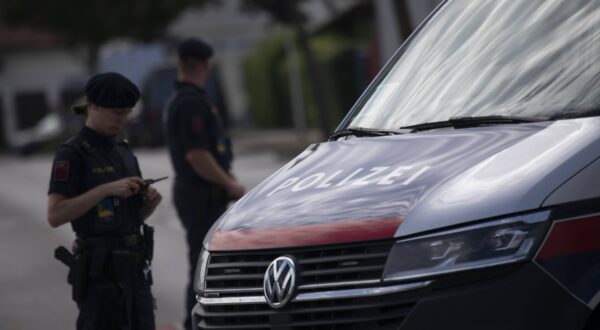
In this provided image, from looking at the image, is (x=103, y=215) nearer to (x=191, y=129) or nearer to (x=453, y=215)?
(x=191, y=129)

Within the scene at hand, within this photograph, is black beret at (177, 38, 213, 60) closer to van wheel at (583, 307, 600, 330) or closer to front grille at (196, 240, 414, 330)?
front grille at (196, 240, 414, 330)

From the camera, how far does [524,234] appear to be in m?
4.27

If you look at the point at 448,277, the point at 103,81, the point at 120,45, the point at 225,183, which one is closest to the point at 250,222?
the point at 448,277

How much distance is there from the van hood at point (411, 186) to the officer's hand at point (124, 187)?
1418mm

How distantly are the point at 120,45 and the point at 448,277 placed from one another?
6570cm

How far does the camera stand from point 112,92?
6.55m

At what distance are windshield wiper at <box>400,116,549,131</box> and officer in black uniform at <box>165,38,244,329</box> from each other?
3.58 metres

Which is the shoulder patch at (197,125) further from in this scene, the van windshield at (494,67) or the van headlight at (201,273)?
the van headlight at (201,273)

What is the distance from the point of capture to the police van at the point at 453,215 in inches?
168

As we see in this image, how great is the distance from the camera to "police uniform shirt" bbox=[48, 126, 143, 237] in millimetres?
6547

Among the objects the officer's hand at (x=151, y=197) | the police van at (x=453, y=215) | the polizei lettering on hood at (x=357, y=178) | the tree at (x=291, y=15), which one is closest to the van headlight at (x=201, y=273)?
the police van at (x=453, y=215)

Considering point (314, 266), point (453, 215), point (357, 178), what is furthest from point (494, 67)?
point (314, 266)

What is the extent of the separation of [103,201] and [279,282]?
2.18 meters

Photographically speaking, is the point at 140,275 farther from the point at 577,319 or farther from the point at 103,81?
the point at 577,319
